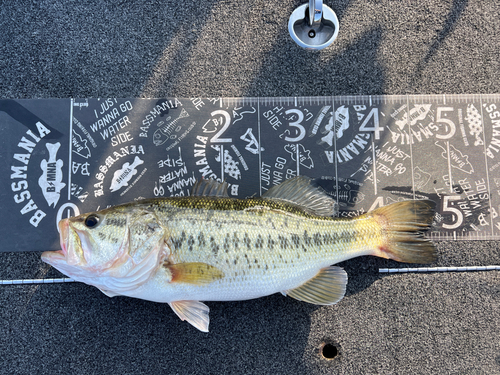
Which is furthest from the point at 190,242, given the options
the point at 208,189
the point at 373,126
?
the point at 373,126

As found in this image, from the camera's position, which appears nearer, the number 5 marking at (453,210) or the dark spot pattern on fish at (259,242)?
the dark spot pattern on fish at (259,242)

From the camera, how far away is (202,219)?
1.52 metres

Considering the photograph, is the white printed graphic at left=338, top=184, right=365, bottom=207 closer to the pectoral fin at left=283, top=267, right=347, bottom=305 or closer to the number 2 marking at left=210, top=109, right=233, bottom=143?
the pectoral fin at left=283, top=267, right=347, bottom=305

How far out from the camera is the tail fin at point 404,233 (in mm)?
1679

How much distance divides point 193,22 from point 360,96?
1.08 m

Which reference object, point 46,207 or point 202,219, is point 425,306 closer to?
point 202,219

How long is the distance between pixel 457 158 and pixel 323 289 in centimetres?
110

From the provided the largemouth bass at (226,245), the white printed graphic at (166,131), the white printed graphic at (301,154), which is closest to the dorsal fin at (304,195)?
the largemouth bass at (226,245)

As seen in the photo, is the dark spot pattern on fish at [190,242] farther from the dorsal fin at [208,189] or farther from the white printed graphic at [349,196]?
the white printed graphic at [349,196]

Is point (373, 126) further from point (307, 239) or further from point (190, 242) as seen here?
point (190, 242)

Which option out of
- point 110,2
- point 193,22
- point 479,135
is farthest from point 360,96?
point 110,2

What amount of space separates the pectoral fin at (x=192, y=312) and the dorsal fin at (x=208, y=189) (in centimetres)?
52

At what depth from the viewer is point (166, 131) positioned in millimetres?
1943

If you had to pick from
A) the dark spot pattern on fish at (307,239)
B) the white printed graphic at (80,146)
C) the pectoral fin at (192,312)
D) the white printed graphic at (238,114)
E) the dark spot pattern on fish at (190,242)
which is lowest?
the pectoral fin at (192,312)
